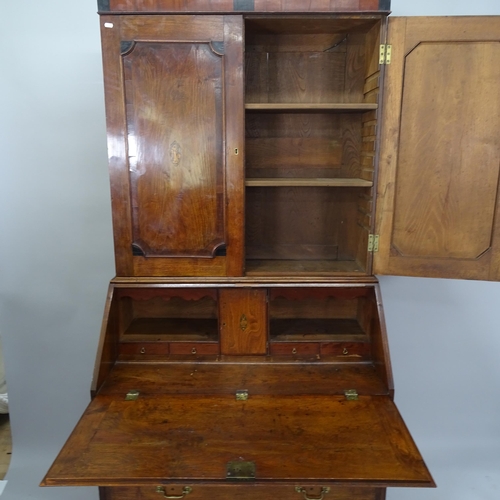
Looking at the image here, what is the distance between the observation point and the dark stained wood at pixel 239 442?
1225 mm

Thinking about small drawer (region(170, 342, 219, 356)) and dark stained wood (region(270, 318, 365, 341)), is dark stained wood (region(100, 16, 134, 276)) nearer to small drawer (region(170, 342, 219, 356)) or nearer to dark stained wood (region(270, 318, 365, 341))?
small drawer (region(170, 342, 219, 356))

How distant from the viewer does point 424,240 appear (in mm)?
1602

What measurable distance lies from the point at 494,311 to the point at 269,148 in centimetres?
143

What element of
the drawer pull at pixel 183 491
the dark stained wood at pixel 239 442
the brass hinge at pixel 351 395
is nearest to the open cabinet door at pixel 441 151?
the brass hinge at pixel 351 395

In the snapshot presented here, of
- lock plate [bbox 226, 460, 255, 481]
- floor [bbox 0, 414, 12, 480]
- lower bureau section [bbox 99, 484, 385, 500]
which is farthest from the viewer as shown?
floor [bbox 0, 414, 12, 480]

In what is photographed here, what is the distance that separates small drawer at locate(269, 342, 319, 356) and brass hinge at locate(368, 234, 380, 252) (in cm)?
44

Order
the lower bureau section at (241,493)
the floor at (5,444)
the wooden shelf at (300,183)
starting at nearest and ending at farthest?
the lower bureau section at (241,493) < the wooden shelf at (300,183) < the floor at (5,444)

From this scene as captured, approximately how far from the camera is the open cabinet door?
147 centimetres

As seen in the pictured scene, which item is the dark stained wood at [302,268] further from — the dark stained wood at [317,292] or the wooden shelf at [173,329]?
the wooden shelf at [173,329]

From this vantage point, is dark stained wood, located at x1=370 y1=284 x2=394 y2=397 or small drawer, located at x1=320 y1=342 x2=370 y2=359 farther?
small drawer, located at x1=320 y1=342 x2=370 y2=359

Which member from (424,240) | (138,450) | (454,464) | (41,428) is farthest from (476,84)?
(41,428)

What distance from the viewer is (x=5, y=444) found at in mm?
2525

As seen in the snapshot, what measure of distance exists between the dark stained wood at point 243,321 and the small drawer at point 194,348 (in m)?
0.04

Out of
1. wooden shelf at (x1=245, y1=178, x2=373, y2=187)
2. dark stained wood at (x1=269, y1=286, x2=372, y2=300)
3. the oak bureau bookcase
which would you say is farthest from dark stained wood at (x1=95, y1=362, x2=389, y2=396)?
wooden shelf at (x1=245, y1=178, x2=373, y2=187)
